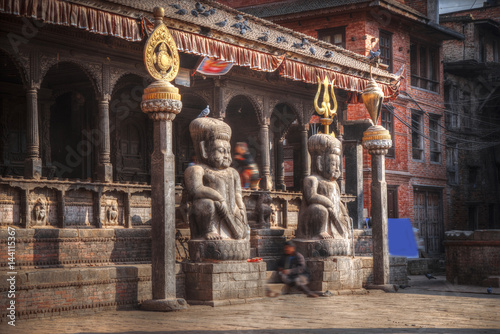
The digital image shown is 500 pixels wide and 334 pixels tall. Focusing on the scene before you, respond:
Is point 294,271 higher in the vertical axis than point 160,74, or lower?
lower

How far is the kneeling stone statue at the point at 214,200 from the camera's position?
470 inches

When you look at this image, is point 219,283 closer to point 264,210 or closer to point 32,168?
point 32,168

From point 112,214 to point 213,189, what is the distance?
2120 mm

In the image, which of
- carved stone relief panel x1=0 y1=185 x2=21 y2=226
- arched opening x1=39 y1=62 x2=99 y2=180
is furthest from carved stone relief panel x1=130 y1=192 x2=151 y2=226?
arched opening x1=39 y1=62 x2=99 y2=180

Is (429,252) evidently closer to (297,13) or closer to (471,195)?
(471,195)

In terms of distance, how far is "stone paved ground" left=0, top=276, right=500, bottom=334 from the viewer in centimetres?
870

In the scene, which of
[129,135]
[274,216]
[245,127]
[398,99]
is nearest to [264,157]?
[274,216]

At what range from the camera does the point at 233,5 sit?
3275cm

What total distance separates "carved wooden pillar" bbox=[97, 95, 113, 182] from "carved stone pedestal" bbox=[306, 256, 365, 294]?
13.1 feet

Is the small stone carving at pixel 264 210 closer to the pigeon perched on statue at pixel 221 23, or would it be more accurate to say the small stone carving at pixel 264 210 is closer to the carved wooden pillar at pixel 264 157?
the carved wooden pillar at pixel 264 157

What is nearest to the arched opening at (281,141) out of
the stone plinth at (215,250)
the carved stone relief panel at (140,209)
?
the carved stone relief panel at (140,209)

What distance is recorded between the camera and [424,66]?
3272 cm

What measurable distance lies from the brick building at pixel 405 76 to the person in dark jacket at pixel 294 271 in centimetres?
1473

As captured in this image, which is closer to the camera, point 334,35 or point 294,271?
point 294,271
